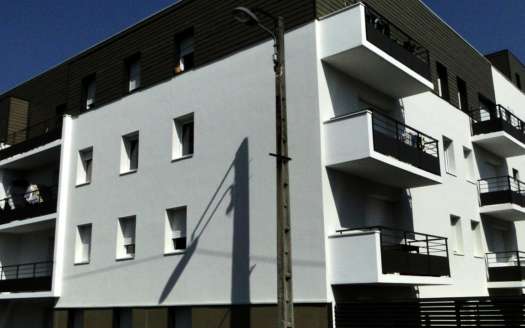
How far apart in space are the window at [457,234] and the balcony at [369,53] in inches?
220

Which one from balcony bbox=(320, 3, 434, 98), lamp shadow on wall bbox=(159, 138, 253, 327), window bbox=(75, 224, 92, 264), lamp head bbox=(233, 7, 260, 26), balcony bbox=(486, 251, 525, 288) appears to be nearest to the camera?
lamp head bbox=(233, 7, 260, 26)

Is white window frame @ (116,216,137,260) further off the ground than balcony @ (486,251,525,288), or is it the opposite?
white window frame @ (116,216,137,260)

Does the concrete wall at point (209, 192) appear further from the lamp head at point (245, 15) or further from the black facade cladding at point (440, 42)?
the lamp head at point (245, 15)

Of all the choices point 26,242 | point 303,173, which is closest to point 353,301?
point 303,173

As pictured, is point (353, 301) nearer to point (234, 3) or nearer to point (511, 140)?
point (234, 3)

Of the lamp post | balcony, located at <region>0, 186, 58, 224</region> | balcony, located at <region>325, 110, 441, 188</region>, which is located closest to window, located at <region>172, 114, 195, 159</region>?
balcony, located at <region>325, 110, 441, 188</region>

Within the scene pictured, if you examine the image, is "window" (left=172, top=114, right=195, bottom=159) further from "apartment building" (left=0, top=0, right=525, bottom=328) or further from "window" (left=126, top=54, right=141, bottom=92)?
"window" (left=126, top=54, right=141, bottom=92)

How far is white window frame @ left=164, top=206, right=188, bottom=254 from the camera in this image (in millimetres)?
17953

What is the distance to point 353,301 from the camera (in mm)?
14523

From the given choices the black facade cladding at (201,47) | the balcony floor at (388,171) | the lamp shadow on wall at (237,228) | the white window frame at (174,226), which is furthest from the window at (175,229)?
the balcony floor at (388,171)

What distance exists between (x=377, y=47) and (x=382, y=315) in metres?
6.61

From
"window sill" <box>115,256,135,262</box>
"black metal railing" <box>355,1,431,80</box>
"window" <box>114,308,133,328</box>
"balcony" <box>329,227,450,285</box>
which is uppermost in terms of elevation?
"black metal railing" <box>355,1,431,80</box>

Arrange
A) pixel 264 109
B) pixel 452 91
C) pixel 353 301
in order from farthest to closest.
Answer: pixel 452 91
pixel 264 109
pixel 353 301

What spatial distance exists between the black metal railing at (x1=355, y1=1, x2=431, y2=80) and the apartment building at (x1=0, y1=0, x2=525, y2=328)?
0.07 m
